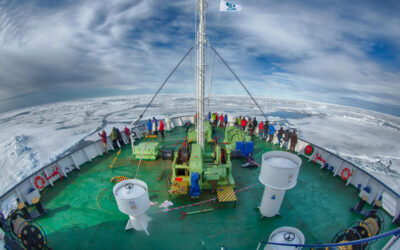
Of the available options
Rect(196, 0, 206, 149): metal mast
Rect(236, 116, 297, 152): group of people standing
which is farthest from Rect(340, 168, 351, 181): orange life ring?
Rect(196, 0, 206, 149): metal mast

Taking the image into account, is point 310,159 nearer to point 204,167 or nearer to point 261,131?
point 261,131

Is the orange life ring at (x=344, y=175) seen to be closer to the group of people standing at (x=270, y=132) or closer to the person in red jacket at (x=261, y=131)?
the group of people standing at (x=270, y=132)

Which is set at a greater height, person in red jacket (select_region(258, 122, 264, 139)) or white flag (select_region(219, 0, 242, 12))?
white flag (select_region(219, 0, 242, 12))

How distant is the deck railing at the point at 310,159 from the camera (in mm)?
5297

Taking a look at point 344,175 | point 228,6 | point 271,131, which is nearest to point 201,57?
point 228,6

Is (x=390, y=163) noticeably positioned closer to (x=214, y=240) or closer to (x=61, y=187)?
(x=214, y=240)

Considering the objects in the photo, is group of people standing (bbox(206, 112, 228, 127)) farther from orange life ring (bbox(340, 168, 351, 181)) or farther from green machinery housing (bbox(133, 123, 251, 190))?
orange life ring (bbox(340, 168, 351, 181))

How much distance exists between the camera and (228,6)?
6.58 meters

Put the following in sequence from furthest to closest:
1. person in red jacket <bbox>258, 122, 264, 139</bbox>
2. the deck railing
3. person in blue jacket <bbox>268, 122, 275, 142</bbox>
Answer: person in red jacket <bbox>258, 122, 264, 139</bbox>
person in blue jacket <bbox>268, 122, 275, 142</bbox>
the deck railing

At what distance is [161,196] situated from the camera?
6.14 metres

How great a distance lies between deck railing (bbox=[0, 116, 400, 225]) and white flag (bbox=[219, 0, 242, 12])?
7610 mm

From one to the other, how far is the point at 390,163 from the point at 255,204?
61.8ft

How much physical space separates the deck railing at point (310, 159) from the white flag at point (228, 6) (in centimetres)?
761

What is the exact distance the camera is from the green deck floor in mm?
4512
